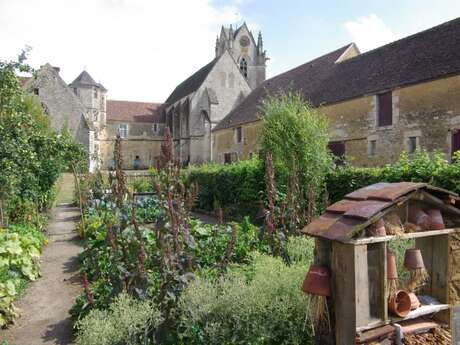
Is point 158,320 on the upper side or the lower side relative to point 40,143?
lower

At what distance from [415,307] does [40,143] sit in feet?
33.7

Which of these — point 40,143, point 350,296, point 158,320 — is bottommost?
point 158,320

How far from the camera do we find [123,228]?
4.16 m

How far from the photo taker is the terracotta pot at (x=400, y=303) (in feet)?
9.55

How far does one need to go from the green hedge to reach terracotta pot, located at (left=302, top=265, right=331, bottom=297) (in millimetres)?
2093

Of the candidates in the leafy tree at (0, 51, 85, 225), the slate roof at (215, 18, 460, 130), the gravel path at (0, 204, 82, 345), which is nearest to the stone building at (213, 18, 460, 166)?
the slate roof at (215, 18, 460, 130)

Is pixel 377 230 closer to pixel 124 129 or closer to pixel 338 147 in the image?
pixel 338 147

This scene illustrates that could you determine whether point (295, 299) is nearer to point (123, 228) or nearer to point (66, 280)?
point (123, 228)

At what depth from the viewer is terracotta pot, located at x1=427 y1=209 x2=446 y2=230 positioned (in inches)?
116

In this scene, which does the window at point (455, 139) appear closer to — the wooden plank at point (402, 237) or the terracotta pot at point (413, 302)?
the wooden plank at point (402, 237)

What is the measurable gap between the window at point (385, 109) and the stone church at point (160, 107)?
19.6 metres

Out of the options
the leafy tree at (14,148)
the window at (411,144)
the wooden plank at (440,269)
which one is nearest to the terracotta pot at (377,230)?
the wooden plank at (440,269)

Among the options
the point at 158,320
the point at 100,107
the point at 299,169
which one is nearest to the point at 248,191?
the point at 299,169

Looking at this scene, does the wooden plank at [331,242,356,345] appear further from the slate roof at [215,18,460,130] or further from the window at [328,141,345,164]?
the window at [328,141,345,164]
